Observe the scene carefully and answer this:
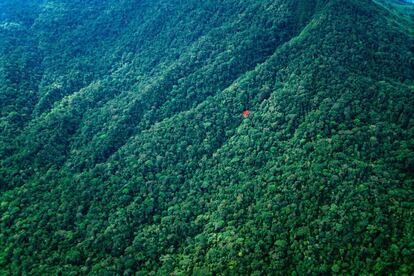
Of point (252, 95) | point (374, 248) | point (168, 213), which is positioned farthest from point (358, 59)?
point (168, 213)

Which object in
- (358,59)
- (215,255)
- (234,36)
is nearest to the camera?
(215,255)

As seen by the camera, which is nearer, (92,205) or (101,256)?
(101,256)

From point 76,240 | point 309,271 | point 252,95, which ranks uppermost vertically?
point 252,95

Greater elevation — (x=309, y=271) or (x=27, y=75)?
(x=27, y=75)

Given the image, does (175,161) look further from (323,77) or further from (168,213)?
(323,77)

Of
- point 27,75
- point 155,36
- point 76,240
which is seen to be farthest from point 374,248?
point 27,75

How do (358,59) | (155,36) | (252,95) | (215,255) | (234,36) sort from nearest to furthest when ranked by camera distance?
(215,255) < (358,59) < (252,95) < (234,36) < (155,36)

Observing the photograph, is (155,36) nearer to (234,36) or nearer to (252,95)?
(234,36)
